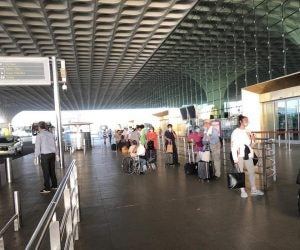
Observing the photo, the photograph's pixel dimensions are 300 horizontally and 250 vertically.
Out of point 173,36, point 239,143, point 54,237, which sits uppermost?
point 173,36

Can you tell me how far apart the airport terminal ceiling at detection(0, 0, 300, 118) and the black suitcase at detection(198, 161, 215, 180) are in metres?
6.91

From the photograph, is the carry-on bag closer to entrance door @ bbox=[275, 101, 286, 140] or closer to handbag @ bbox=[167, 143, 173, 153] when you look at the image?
handbag @ bbox=[167, 143, 173, 153]

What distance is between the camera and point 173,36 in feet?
67.4

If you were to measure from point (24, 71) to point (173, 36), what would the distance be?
13.3 meters

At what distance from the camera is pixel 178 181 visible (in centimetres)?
869

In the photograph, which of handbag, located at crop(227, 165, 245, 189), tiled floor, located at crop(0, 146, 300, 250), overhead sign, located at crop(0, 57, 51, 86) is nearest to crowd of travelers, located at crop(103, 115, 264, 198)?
handbag, located at crop(227, 165, 245, 189)

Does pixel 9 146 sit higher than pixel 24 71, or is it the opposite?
pixel 24 71

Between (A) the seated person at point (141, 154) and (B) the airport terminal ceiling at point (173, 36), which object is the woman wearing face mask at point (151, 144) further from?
(B) the airport terminal ceiling at point (173, 36)

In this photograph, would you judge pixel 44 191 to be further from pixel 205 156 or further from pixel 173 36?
pixel 173 36

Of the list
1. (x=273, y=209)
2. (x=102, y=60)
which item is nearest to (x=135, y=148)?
(x=273, y=209)

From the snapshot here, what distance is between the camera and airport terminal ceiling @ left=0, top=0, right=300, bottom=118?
516 inches

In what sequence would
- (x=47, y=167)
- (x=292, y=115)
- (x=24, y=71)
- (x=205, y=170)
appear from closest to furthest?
(x=47, y=167)
(x=205, y=170)
(x=24, y=71)
(x=292, y=115)

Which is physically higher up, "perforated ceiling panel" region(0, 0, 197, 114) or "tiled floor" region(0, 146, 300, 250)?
"perforated ceiling panel" region(0, 0, 197, 114)

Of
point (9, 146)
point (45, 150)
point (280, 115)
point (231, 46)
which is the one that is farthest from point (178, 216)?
point (9, 146)
